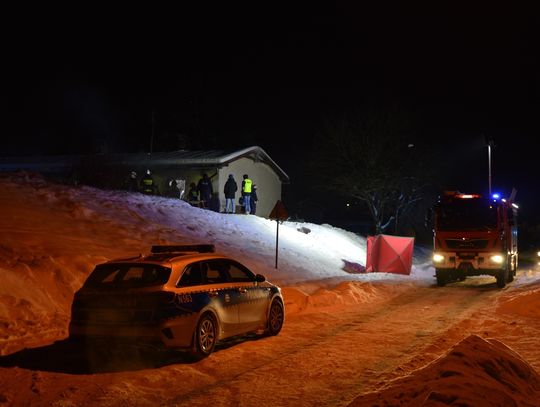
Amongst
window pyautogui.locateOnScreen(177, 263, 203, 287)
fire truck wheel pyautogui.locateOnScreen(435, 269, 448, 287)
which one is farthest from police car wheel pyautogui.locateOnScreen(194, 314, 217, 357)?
fire truck wheel pyautogui.locateOnScreen(435, 269, 448, 287)

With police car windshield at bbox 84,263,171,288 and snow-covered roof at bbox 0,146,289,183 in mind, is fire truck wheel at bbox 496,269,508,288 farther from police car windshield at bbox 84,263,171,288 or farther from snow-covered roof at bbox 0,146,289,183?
police car windshield at bbox 84,263,171,288

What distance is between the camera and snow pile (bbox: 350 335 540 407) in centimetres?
489

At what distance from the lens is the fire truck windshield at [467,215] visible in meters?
20.2

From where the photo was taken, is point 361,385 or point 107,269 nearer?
point 361,385

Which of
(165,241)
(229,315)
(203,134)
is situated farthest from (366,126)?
(229,315)

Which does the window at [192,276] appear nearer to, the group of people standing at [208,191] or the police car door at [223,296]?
the police car door at [223,296]

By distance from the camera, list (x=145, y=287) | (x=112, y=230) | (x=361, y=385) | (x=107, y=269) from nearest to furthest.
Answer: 1. (x=361, y=385)
2. (x=145, y=287)
3. (x=107, y=269)
4. (x=112, y=230)

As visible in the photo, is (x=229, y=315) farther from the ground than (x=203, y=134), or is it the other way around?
(x=203, y=134)

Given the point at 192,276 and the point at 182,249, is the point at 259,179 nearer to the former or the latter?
the point at 182,249

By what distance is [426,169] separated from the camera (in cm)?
4256

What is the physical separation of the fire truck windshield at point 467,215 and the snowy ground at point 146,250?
221cm

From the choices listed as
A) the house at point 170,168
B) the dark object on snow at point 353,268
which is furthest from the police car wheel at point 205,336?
the house at point 170,168

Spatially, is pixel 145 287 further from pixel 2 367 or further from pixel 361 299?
pixel 361 299

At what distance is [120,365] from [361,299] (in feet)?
30.1
